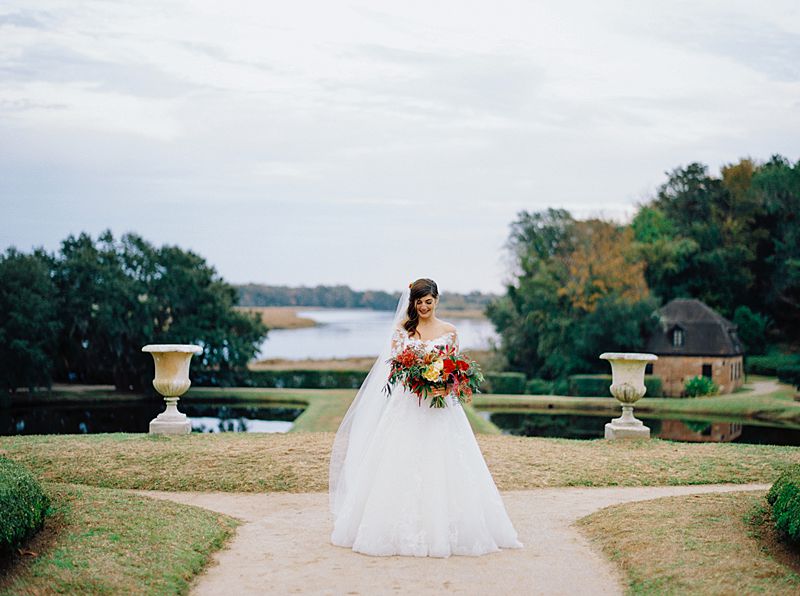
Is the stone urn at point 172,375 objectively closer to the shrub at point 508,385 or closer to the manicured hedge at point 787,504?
the manicured hedge at point 787,504

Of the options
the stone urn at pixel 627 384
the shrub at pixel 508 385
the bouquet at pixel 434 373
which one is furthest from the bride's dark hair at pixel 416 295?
the shrub at pixel 508 385

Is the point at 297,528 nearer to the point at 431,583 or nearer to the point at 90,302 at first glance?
the point at 431,583

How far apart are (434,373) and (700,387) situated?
3337 centimetres

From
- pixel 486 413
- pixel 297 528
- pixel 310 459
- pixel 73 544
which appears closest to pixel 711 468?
pixel 310 459

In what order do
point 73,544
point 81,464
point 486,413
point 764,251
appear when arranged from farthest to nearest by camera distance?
point 764,251, point 486,413, point 81,464, point 73,544

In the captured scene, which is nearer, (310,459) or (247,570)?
(247,570)

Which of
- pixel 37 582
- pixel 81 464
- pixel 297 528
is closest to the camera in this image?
pixel 37 582

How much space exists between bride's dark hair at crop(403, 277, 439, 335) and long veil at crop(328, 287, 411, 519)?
11 centimetres

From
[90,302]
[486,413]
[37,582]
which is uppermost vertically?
[90,302]

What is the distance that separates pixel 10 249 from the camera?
32.8m

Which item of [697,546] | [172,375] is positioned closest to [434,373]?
[697,546]

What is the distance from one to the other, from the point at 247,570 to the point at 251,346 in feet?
101

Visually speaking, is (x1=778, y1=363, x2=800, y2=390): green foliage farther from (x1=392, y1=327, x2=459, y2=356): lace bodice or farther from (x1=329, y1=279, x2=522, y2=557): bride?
(x1=329, y1=279, x2=522, y2=557): bride

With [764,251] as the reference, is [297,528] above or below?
below
